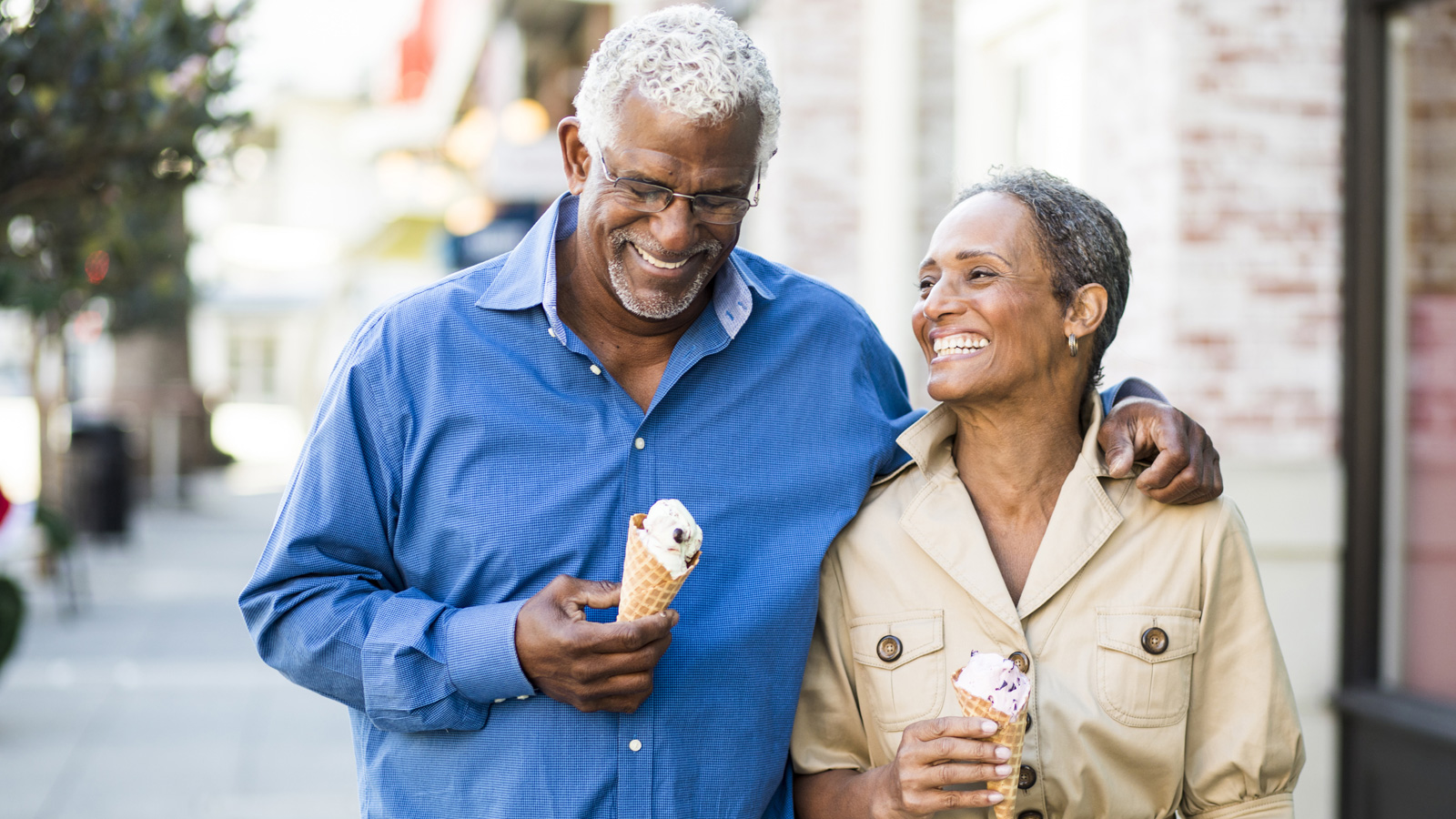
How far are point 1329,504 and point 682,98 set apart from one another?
3.66m

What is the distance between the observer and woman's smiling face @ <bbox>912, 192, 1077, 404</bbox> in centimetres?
250

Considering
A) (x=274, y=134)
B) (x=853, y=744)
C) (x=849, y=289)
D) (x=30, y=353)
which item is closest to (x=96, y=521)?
(x=30, y=353)

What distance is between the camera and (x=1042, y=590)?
8.16ft

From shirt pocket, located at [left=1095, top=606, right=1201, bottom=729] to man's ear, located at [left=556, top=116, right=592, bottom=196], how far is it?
1.24 metres

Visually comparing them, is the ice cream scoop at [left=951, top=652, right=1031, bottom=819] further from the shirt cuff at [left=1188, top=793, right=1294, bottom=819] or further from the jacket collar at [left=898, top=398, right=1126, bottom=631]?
the shirt cuff at [left=1188, top=793, right=1294, bottom=819]

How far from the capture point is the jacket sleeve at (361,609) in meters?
2.28

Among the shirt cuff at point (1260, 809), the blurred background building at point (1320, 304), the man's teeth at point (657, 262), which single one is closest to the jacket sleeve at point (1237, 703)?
the shirt cuff at point (1260, 809)

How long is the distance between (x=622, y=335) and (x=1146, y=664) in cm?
110

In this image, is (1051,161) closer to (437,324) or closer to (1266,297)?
(1266,297)

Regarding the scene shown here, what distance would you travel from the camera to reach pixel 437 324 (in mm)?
2494

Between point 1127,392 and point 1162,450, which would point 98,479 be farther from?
point 1162,450

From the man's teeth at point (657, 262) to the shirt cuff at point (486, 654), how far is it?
62 centimetres

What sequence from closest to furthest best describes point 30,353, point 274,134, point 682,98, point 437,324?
point 682,98 < point 437,324 < point 30,353 < point 274,134

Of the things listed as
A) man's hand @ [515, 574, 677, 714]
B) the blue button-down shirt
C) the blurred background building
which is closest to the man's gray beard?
the blue button-down shirt
